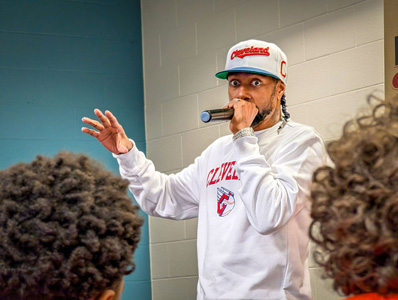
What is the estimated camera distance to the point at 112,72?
15.0ft

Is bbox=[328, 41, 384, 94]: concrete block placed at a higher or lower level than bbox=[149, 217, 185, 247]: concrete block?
higher

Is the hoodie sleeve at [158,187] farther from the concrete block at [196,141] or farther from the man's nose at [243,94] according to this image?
the concrete block at [196,141]

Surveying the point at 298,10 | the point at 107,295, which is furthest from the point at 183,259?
the point at 107,295

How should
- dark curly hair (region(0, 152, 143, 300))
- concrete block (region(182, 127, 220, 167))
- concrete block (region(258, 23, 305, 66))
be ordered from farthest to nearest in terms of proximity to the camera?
concrete block (region(182, 127, 220, 167))
concrete block (region(258, 23, 305, 66))
dark curly hair (region(0, 152, 143, 300))

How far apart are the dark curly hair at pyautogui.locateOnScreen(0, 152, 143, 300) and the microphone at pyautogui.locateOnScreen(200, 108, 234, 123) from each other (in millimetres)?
1349

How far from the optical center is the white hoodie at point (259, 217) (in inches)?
92.4

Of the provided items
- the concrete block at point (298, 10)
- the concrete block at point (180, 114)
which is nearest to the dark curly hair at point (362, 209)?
the concrete block at point (298, 10)

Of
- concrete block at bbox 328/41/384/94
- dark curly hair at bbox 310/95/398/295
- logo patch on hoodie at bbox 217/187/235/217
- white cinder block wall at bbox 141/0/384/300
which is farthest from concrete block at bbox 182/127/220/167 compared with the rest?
dark curly hair at bbox 310/95/398/295

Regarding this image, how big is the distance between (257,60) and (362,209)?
1.74 metres

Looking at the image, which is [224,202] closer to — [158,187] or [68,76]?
[158,187]

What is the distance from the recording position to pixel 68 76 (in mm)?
4410

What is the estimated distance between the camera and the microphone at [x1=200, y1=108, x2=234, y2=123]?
2.53 meters

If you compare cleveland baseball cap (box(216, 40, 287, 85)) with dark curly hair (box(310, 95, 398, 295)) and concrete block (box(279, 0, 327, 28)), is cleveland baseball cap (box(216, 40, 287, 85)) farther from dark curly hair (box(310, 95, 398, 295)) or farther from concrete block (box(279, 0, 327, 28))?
dark curly hair (box(310, 95, 398, 295))

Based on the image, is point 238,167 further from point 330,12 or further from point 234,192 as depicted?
point 330,12
